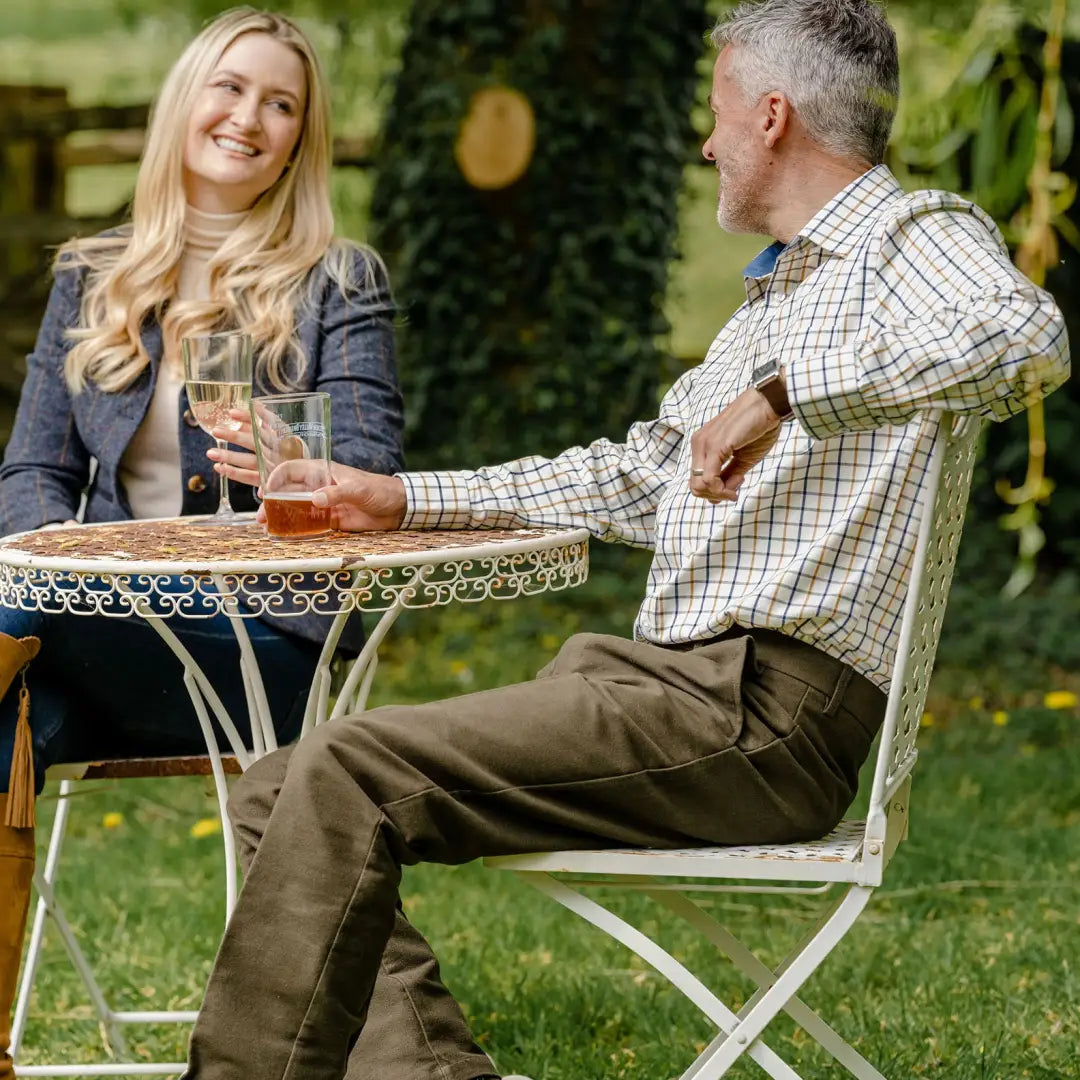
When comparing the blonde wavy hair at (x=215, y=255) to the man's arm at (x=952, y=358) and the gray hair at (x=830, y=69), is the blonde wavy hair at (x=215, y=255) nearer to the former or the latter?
the gray hair at (x=830, y=69)

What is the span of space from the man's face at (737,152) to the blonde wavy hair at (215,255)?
1030mm

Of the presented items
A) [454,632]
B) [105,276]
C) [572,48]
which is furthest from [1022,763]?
[572,48]

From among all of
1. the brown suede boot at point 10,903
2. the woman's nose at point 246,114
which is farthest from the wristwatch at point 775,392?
the woman's nose at point 246,114

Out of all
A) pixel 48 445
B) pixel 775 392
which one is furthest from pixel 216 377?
pixel 775 392

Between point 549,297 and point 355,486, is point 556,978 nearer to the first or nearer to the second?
point 355,486

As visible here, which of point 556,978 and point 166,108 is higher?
point 166,108

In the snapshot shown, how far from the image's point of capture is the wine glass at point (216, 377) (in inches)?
101

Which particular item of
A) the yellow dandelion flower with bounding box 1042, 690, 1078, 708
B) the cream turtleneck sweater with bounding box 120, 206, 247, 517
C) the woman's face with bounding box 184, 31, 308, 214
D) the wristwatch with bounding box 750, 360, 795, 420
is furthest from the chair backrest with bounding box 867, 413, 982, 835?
the yellow dandelion flower with bounding box 1042, 690, 1078, 708

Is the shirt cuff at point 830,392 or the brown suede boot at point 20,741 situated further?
the brown suede boot at point 20,741

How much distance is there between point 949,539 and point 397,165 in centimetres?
498

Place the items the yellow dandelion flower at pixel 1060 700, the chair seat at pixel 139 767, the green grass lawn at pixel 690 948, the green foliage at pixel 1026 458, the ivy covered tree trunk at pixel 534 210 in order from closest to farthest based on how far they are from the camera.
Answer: the chair seat at pixel 139 767 → the green grass lawn at pixel 690 948 → the yellow dandelion flower at pixel 1060 700 → the green foliage at pixel 1026 458 → the ivy covered tree trunk at pixel 534 210

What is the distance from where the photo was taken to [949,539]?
2207mm

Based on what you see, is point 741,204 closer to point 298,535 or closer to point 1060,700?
point 298,535

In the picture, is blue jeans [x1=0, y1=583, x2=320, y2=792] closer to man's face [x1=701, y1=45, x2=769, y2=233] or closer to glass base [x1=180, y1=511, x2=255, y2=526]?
glass base [x1=180, y1=511, x2=255, y2=526]
